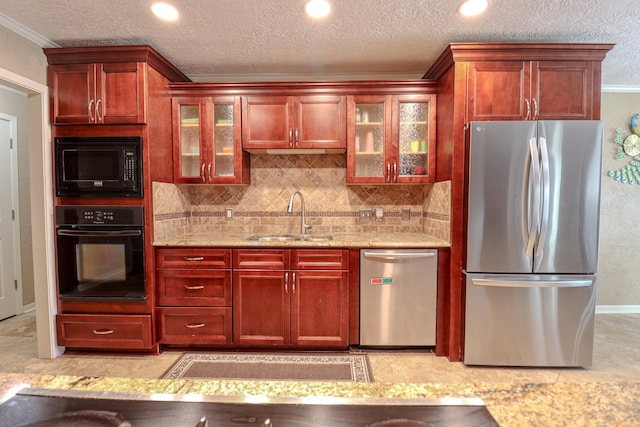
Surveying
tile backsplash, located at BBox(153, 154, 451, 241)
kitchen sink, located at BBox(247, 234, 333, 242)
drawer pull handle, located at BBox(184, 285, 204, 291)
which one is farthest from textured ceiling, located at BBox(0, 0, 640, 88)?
drawer pull handle, located at BBox(184, 285, 204, 291)

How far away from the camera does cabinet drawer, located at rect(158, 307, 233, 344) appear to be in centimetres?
261

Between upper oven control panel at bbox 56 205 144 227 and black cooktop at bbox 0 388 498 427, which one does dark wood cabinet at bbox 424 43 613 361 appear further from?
upper oven control panel at bbox 56 205 144 227

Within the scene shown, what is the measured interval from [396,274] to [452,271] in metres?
0.43

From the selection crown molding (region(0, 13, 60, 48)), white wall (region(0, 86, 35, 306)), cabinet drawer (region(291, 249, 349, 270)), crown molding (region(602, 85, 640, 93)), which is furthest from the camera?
white wall (region(0, 86, 35, 306))

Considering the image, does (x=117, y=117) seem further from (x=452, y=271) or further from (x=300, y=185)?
(x=452, y=271)

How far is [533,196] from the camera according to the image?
2238mm

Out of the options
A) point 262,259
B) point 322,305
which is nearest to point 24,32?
point 262,259

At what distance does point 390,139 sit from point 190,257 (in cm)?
199

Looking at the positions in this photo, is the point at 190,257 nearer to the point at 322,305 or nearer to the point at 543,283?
the point at 322,305

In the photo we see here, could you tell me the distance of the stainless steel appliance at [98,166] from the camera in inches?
98.0

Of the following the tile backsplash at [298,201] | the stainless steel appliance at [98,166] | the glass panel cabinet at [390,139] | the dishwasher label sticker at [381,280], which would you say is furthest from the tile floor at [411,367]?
the glass panel cabinet at [390,139]

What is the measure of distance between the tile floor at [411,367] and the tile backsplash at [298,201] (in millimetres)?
1205

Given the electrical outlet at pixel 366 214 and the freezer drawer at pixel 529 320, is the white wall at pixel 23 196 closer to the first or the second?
the electrical outlet at pixel 366 214

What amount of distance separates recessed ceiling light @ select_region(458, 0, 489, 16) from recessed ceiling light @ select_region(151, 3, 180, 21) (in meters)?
1.86
